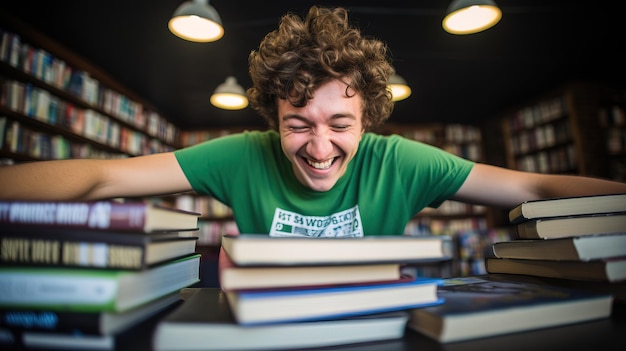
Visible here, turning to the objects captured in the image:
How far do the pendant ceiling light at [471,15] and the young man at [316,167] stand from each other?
1.42 metres

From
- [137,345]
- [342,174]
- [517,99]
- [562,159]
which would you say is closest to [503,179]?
[342,174]

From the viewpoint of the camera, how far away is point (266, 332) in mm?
320

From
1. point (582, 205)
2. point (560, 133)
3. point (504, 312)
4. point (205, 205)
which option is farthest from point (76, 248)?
point (560, 133)

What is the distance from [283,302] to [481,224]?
6180 mm

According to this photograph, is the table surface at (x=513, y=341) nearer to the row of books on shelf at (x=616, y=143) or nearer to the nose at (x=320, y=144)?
the nose at (x=320, y=144)

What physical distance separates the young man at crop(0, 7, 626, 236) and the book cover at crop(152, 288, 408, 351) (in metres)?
0.49

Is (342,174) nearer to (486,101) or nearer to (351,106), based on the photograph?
(351,106)

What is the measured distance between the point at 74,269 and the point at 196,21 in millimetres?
2193

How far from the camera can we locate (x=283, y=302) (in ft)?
1.06

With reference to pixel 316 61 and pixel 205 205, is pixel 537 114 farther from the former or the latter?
pixel 316 61

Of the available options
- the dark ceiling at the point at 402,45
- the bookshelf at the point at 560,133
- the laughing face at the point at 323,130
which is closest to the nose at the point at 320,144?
the laughing face at the point at 323,130

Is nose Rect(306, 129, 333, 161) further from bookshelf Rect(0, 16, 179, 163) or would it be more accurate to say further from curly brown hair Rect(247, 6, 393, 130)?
bookshelf Rect(0, 16, 179, 163)

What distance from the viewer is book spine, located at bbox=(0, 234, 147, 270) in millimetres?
333

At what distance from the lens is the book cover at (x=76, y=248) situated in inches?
13.1
